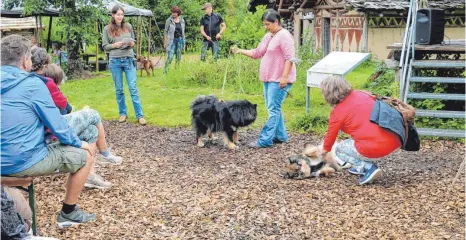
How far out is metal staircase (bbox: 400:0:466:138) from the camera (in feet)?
26.0

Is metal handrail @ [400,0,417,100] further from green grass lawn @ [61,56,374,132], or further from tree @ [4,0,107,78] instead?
tree @ [4,0,107,78]

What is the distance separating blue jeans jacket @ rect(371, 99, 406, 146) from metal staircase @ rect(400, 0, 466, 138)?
231 cm

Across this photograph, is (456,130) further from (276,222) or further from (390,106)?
(276,222)

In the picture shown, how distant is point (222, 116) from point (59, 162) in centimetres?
335

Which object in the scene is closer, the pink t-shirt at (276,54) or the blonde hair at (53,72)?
the blonde hair at (53,72)

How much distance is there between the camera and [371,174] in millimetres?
5902

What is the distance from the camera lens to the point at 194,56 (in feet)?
50.8

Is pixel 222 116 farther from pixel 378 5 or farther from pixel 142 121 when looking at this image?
pixel 378 5

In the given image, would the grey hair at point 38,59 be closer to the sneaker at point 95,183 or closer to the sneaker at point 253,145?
the sneaker at point 95,183

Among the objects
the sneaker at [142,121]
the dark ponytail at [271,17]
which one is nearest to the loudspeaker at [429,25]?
the dark ponytail at [271,17]

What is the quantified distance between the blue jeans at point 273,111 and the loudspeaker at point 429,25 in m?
2.60

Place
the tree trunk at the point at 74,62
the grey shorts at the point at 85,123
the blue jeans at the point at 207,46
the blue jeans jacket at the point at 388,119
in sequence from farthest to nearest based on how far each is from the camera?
1. the tree trunk at the point at 74,62
2. the blue jeans at the point at 207,46
3. the blue jeans jacket at the point at 388,119
4. the grey shorts at the point at 85,123

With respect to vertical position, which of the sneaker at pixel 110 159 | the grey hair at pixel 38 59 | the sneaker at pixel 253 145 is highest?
the grey hair at pixel 38 59

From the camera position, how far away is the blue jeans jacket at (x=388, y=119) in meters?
5.68
